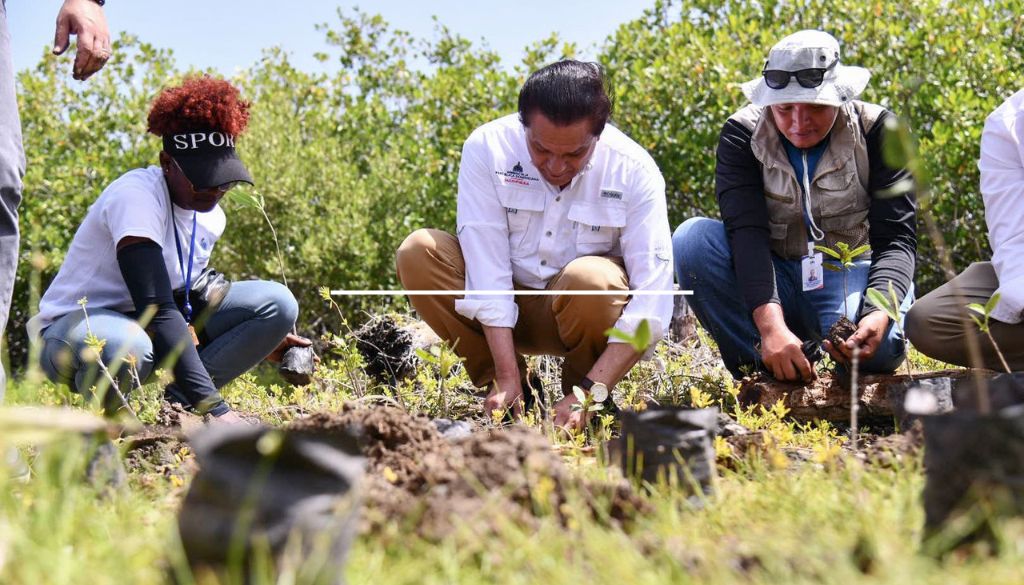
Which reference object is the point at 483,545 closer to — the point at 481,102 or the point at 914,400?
the point at 914,400

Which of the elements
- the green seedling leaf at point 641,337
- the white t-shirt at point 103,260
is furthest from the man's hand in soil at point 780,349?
the white t-shirt at point 103,260

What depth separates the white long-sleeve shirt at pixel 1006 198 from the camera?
10.2ft

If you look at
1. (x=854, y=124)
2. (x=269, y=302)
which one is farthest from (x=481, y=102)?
(x=854, y=124)

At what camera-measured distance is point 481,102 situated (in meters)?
6.83

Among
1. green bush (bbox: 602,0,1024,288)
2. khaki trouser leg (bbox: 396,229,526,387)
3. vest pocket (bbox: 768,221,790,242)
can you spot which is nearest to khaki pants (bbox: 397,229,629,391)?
khaki trouser leg (bbox: 396,229,526,387)

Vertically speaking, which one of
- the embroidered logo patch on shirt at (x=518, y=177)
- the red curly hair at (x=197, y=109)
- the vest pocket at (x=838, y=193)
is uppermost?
the red curly hair at (x=197, y=109)

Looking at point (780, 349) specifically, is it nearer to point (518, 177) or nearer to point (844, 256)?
point (844, 256)

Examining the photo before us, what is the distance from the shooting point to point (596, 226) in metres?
3.55

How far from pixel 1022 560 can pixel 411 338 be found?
339cm

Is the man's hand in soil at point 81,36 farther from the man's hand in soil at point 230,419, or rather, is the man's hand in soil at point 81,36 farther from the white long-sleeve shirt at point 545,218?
the white long-sleeve shirt at point 545,218

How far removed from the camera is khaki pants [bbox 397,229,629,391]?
340cm

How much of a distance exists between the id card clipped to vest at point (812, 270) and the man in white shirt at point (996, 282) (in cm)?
34

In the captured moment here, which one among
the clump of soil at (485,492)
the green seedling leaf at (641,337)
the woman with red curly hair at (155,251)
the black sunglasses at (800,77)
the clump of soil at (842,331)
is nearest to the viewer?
the clump of soil at (485,492)

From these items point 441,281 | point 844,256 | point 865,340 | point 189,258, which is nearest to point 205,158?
point 189,258
